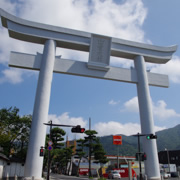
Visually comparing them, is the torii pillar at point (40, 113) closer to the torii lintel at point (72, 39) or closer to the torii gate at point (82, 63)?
the torii gate at point (82, 63)

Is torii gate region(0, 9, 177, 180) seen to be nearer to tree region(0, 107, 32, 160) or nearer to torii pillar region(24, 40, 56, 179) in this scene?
torii pillar region(24, 40, 56, 179)

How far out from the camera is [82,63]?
655 inches

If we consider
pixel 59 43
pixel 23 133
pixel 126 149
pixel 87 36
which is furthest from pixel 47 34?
pixel 126 149

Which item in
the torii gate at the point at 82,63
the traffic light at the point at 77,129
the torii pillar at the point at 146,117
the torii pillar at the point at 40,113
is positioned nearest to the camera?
the traffic light at the point at 77,129

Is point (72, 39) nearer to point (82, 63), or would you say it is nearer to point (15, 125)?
point (82, 63)

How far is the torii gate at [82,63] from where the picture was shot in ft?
47.3

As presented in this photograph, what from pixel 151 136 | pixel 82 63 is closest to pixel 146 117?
pixel 151 136

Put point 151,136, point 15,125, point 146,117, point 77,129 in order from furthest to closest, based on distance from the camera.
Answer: point 15,125, point 146,117, point 151,136, point 77,129

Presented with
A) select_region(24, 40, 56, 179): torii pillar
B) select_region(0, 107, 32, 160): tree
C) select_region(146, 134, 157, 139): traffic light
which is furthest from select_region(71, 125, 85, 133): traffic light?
select_region(0, 107, 32, 160): tree

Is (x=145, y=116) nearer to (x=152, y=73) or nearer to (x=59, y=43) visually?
(x=152, y=73)

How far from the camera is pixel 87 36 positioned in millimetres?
17156

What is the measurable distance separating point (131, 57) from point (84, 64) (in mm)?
5531

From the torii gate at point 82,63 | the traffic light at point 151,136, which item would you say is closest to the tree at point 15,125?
the torii gate at point 82,63

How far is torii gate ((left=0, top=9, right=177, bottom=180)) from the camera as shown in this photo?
568 inches
